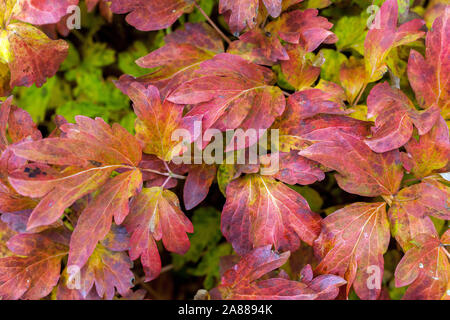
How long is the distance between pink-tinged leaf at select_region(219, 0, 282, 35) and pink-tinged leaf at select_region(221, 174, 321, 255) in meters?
0.31

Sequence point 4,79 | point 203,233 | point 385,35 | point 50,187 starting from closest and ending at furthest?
point 50,187
point 385,35
point 4,79
point 203,233

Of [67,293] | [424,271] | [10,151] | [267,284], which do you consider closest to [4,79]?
[10,151]

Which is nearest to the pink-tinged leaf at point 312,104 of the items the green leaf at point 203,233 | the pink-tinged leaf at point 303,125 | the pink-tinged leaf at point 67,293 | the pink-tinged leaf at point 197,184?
the pink-tinged leaf at point 303,125

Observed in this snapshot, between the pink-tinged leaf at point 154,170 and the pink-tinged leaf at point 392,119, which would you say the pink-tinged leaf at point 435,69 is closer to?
the pink-tinged leaf at point 392,119

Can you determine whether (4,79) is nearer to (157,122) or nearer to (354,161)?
(157,122)

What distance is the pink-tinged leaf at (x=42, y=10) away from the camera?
0.80m

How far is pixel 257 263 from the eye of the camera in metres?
0.75

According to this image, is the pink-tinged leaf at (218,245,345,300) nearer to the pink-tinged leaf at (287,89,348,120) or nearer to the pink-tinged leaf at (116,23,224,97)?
the pink-tinged leaf at (287,89,348,120)

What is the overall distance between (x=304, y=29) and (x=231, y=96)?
0.23 metres

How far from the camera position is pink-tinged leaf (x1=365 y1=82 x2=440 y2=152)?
0.72 meters

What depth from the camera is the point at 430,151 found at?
2.48 ft

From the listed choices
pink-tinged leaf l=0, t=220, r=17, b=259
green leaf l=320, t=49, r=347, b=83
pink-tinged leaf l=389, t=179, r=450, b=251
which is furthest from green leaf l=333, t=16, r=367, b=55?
pink-tinged leaf l=0, t=220, r=17, b=259
